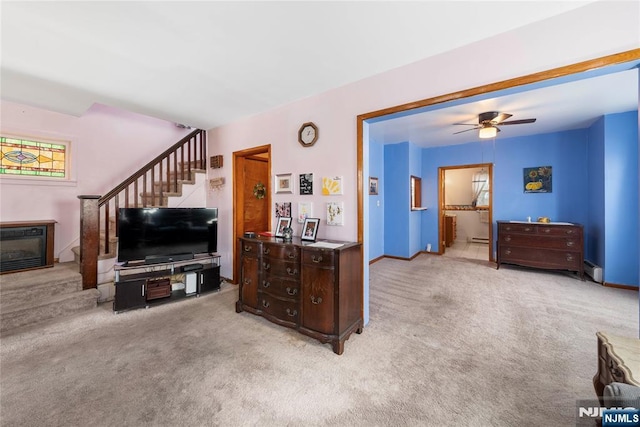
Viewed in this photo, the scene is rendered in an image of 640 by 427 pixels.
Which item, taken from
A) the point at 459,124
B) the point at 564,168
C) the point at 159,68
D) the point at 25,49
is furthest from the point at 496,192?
the point at 25,49

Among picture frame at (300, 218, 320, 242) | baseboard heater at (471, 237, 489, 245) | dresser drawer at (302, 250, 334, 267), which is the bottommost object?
baseboard heater at (471, 237, 489, 245)

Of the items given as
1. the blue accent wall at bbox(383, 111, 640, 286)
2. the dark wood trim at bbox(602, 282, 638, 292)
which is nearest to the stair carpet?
the blue accent wall at bbox(383, 111, 640, 286)

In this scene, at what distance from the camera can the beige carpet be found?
4.88 feet

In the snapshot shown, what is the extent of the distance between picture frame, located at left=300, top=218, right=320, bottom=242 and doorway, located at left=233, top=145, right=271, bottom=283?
1384 mm

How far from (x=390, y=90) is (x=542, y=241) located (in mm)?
4153

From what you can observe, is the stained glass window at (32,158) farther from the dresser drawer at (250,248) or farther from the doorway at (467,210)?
the doorway at (467,210)

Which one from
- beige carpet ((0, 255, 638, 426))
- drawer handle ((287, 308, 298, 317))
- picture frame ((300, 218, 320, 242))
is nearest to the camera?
beige carpet ((0, 255, 638, 426))

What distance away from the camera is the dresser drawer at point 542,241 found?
4.02 metres

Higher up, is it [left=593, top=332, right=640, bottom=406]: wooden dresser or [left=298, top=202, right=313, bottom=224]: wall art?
[left=298, top=202, right=313, bottom=224]: wall art

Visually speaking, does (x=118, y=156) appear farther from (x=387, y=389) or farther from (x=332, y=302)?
(x=387, y=389)

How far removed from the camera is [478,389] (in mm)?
1660

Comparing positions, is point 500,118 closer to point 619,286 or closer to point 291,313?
point 619,286

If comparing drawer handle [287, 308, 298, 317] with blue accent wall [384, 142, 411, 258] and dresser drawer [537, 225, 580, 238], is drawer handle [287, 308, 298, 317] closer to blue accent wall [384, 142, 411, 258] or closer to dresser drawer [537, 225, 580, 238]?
blue accent wall [384, 142, 411, 258]

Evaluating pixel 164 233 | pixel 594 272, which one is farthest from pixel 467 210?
pixel 164 233
